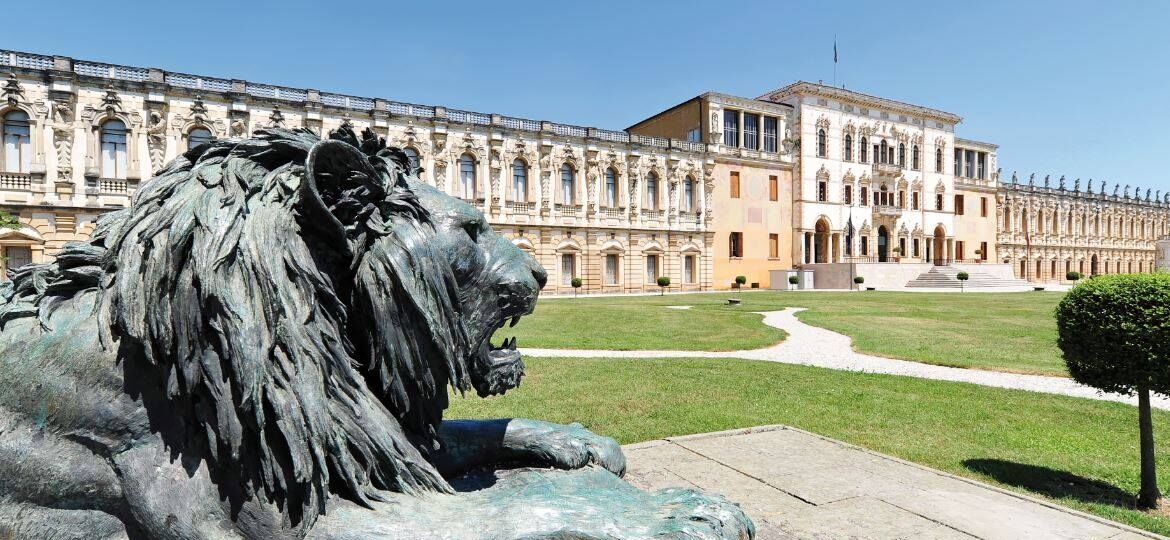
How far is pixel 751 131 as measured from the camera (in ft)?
142

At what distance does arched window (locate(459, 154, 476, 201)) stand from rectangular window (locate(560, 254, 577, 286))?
7.12 meters

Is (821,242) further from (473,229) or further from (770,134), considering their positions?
(473,229)

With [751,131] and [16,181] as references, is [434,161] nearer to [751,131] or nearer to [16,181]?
[16,181]

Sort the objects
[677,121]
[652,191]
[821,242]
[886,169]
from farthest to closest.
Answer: [886,169], [821,242], [677,121], [652,191]

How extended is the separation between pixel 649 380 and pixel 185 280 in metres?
7.94

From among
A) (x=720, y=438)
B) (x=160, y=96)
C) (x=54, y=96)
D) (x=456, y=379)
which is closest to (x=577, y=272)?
(x=160, y=96)

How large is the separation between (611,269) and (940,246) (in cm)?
3364

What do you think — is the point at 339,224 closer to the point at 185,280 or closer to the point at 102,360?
the point at 185,280

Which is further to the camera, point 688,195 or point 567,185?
point 688,195

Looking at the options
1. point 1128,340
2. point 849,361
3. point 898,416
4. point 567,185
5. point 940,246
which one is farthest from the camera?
point 940,246

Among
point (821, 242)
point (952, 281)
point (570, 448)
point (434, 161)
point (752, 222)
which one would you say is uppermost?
point (434, 161)

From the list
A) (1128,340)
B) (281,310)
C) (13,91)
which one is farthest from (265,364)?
(13,91)

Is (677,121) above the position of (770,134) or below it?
above

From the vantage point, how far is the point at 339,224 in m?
1.27
